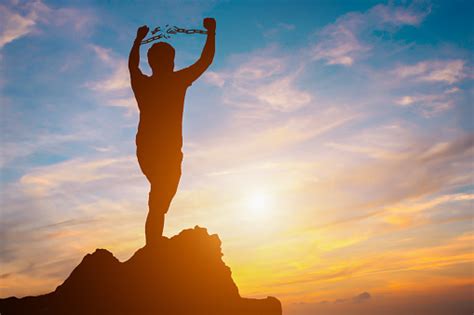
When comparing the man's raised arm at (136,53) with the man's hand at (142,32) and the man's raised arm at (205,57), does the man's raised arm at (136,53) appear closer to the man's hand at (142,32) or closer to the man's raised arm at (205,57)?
the man's hand at (142,32)

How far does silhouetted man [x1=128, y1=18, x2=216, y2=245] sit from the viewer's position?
44.9 feet

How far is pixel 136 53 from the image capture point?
46.9 feet

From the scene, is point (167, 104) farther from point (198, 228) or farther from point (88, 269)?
point (88, 269)

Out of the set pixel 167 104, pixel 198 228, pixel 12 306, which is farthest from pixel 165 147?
pixel 12 306

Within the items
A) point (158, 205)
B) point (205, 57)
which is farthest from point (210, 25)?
point (158, 205)

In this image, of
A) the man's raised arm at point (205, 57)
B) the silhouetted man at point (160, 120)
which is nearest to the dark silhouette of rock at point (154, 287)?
the silhouetted man at point (160, 120)

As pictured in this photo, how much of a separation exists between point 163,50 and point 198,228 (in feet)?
16.2

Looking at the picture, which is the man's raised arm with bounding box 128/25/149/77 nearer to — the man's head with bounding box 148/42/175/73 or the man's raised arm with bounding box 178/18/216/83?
the man's head with bounding box 148/42/175/73

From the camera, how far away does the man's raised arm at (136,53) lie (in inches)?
559

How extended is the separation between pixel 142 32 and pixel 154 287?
22.6ft

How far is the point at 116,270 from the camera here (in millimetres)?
13109

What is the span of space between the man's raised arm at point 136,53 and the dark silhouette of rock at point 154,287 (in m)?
4.61

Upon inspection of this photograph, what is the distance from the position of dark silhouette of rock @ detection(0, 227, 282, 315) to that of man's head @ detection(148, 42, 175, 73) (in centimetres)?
446

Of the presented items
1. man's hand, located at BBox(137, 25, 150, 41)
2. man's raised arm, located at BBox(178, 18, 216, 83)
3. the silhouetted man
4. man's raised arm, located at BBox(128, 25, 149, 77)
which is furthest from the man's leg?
man's hand, located at BBox(137, 25, 150, 41)
